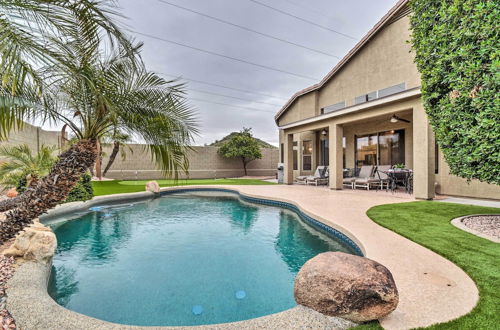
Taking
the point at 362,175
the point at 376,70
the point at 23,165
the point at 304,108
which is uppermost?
the point at 376,70

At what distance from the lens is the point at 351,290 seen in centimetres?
229

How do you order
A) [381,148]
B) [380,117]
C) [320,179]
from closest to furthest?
1. [380,117]
2. [381,148]
3. [320,179]

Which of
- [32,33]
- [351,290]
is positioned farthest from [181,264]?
[32,33]

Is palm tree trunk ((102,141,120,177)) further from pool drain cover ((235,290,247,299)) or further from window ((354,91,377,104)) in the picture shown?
pool drain cover ((235,290,247,299))

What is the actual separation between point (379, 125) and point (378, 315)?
13193mm

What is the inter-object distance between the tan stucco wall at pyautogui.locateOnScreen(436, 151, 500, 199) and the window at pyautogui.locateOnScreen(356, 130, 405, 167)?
9.27ft

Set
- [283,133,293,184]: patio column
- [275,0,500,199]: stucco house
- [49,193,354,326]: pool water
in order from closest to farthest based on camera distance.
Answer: [49,193,354,326]: pool water, [275,0,500,199]: stucco house, [283,133,293,184]: patio column

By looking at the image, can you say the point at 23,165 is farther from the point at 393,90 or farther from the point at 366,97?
the point at 393,90

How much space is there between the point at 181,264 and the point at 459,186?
34.4 ft

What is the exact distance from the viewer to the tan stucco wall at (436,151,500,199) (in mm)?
8750

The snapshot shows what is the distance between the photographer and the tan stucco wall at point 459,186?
8750mm

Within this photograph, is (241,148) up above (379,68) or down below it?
below

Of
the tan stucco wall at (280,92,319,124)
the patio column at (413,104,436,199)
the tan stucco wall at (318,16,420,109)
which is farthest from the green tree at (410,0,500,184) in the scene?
the tan stucco wall at (280,92,319,124)

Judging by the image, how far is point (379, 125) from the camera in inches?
534
